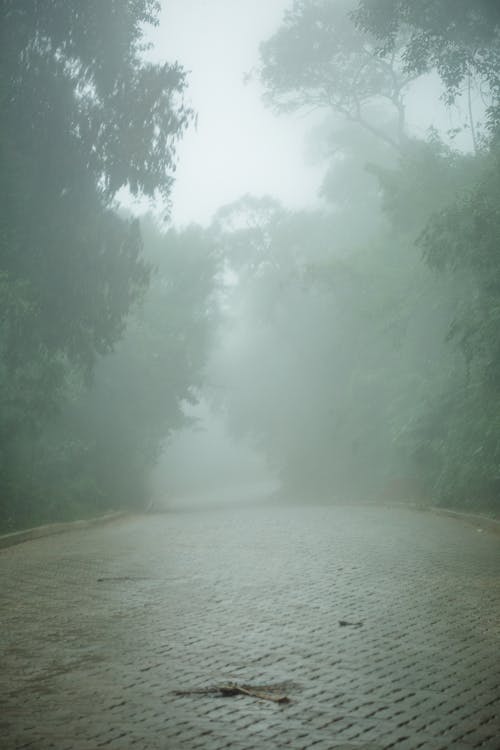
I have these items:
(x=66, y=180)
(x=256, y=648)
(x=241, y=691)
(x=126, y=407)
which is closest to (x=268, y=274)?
(x=126, y=407)

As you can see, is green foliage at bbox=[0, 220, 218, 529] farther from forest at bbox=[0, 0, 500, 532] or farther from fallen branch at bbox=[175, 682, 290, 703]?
fallen branch at bbox=[175, 682, 290, 703]

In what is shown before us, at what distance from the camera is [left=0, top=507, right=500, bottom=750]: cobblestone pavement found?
4.09 metres

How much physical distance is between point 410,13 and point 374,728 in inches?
521

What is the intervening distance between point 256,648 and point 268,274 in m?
34.0

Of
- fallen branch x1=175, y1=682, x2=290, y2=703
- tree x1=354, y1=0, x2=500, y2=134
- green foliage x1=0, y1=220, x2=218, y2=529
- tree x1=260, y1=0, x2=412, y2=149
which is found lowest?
fallen branch x1=175, y1=682, x2=290, y2=703

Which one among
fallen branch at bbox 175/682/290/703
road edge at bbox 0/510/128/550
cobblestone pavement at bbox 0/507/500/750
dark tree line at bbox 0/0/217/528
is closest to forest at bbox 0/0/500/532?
dark tree line at bbox 0/0/217/528

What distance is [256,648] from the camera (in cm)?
579

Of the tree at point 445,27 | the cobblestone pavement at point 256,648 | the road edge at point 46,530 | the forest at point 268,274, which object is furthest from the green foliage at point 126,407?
the cobblestone pavement at point 256,648

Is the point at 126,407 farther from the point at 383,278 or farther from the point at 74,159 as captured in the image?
the point at 74,159

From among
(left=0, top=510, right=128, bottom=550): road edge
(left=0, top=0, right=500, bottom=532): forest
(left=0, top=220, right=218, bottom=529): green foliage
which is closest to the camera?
(left=0, top=510, right=128, bottom=550): road edge

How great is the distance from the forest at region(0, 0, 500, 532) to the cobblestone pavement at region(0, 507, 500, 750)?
6472 millimetres

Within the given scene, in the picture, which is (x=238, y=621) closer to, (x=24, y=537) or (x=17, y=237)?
(x=24, y=537)

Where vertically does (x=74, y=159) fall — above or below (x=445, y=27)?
below

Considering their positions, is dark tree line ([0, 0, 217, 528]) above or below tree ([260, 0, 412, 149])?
below
